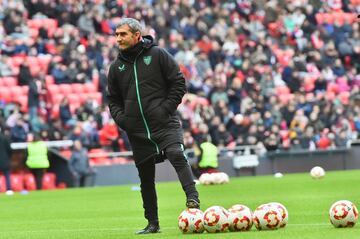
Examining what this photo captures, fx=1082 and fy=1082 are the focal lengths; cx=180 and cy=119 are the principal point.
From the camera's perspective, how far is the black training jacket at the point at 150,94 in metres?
12.0

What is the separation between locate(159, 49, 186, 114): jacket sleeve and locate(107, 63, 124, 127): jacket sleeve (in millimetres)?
563

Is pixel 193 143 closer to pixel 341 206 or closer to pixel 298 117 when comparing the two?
pixel 298 117

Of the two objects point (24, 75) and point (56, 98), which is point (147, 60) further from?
point (56, 98)

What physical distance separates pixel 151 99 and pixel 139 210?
21.7 feet

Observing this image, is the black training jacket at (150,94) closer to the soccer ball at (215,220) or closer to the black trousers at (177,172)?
the black trousers at (177,172)

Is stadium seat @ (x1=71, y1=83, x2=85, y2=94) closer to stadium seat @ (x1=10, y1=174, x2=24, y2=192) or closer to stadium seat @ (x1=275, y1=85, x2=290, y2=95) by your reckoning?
stadium seat @ (x1=10, y1=174, x2=24, y2=192)

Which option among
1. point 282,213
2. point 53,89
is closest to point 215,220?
point 282,213

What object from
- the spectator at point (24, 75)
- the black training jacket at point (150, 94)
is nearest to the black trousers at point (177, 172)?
the black training jacket at point (150, 94)

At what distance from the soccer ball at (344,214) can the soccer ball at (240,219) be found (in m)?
0.88

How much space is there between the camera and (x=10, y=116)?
31.7 m

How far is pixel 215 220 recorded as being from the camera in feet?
37.3

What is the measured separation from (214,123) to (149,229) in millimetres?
23885

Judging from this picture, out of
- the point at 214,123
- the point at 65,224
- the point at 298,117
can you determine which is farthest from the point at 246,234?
the point at 298,117

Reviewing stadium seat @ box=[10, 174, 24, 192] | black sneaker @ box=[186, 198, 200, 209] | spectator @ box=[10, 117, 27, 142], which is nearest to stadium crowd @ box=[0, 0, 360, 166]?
spectator @ box=[10, 117, 27, 142]
